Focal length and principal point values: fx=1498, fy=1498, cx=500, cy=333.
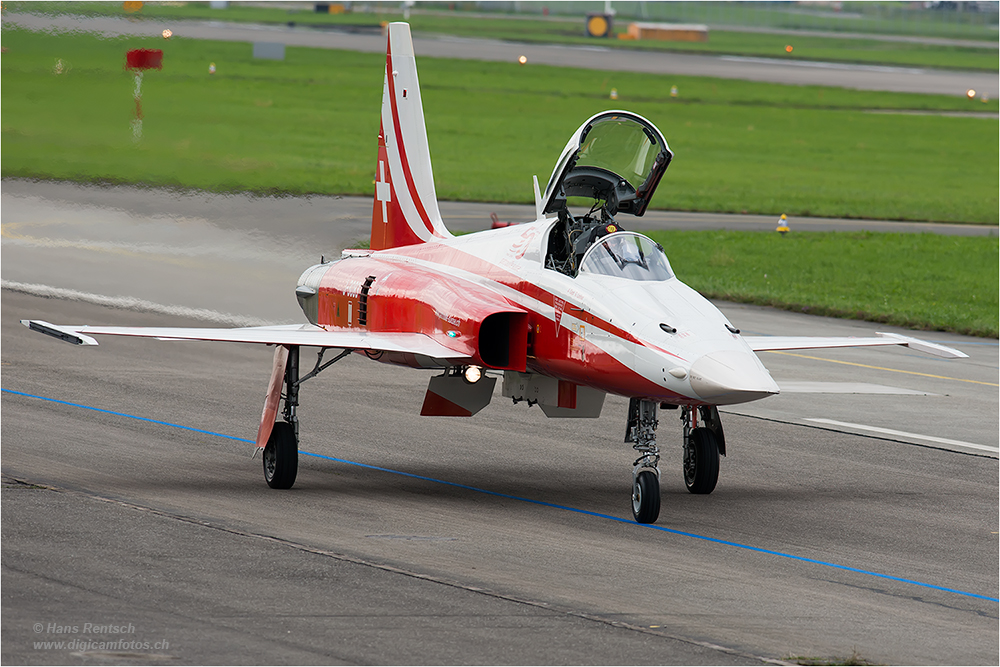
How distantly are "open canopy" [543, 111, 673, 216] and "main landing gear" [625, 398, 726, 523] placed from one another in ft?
8.68

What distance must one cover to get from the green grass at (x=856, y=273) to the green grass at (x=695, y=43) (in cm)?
6615

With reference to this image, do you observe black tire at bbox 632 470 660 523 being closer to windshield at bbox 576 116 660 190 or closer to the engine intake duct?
the engine intake duct

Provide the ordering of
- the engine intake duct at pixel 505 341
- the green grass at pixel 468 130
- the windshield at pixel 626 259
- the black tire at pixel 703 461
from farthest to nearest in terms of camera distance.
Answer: the green grass at pixel 468 130 < the black tire at pixel 703 461 < the engine intake duct at pixel 505 341 < the windshield at pixel 626 259

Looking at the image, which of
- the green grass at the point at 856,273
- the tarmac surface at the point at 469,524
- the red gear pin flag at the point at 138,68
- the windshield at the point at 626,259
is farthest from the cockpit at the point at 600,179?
the red gear pin flag at the point at 138,68

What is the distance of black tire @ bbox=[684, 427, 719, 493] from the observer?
16.9 meters

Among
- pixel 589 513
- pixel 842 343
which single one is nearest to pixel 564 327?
pixel 589 513

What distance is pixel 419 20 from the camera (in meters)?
135

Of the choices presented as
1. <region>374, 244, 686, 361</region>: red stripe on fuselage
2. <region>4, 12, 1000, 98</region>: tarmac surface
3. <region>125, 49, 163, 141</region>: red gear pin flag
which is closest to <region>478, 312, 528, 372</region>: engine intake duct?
<region>374, 244, 686, 361</region>: red stripe on fuselage

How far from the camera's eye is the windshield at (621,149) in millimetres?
17203

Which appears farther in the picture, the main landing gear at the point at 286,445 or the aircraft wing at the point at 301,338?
the main landing gear at the point at 286,445

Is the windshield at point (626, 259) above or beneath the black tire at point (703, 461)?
above

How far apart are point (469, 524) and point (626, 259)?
3.27 metres

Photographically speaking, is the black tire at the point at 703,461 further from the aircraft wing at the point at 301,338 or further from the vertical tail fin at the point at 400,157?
the vertical tail fin at the point at 400,157

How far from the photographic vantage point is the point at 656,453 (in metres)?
15.1
